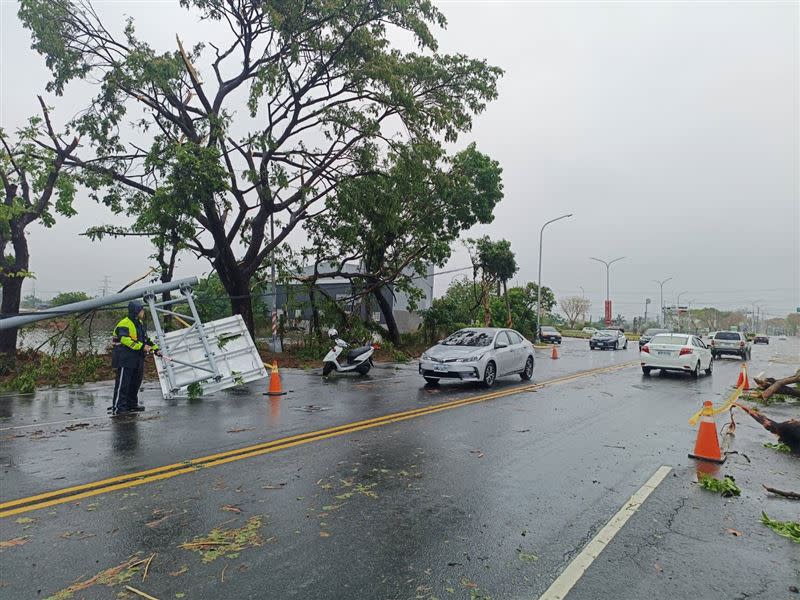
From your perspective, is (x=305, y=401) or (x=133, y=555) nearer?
(x=133, y=555)

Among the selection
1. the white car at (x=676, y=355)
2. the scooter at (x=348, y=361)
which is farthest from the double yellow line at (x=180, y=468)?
the white car at (x=676, y=355)

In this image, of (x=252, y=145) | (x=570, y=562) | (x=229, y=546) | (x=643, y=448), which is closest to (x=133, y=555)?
(x=229, y=546)

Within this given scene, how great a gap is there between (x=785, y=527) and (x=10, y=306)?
1757 cm

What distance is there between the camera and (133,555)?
3.93 meters

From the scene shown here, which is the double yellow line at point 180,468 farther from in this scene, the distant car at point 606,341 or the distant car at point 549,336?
the distant car at point 549,336

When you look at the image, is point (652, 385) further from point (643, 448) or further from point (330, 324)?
point (330, 324)

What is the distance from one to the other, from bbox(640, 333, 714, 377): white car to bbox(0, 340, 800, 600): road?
8233 millimetres

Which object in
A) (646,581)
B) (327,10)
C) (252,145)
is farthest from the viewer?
(252,145)

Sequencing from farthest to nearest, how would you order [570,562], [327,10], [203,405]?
[327,10]
[203,405]
[570,562]

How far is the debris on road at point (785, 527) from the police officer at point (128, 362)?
940cm

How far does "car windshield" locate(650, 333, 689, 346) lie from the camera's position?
17.9m

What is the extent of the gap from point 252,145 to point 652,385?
46.7 feet

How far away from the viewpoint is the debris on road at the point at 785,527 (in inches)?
179

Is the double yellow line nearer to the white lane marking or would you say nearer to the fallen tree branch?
the white lane marking
